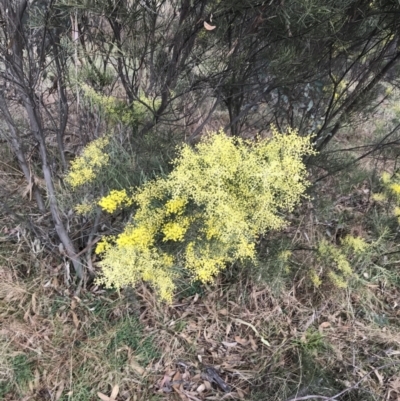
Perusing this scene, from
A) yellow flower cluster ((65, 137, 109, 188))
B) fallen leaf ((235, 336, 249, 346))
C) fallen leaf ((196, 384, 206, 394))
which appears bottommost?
fallen leaf ((196, 384, 206, 394))

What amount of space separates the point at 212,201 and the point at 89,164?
2.81ft

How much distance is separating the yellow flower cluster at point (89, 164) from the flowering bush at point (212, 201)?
27 cm

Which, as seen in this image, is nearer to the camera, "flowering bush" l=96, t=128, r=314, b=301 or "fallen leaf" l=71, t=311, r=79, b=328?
"flowering bush" l=96, t=128, r=314, b=301

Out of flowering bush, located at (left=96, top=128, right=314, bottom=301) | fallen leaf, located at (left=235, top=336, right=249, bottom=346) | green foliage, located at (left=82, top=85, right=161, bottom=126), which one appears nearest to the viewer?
flowering bush, located at (left=96, top=128, right=314, bottom=301)

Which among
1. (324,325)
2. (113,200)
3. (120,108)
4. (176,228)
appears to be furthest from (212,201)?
(324,325)

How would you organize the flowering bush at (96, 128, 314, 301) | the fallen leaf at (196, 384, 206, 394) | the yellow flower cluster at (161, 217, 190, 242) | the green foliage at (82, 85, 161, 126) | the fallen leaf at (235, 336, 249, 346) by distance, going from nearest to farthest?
the flowering bush at (96, 128, 314, 301), the yellow flower cluster at (161, 217, 190, 242), the green foliage at (82, 85, 161, 126), the fallen leaf at (196, 384, 206, 394), the fallen leaf at (235, 336, 249, 346)

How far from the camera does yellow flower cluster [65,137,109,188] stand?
6.21ft

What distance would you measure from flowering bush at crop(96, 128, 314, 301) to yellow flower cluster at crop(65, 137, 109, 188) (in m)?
0.27

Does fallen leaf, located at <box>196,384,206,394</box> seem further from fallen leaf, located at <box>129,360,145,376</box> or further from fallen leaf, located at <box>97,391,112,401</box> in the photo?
fallen leaf, located at <box>97,391,112,401</box>

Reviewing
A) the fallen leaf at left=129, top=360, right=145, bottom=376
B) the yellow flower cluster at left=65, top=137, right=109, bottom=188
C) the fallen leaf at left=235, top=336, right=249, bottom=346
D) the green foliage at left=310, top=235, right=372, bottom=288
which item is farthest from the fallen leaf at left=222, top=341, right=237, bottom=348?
the yellow flower cluster at left=65, top=137, right=109, bottom=188

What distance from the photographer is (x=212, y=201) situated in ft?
4.85

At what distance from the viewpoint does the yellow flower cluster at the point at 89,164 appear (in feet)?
6.21

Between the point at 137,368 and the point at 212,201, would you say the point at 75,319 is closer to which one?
the point at 137,368

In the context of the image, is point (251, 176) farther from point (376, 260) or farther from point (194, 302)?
point (376, 260)
